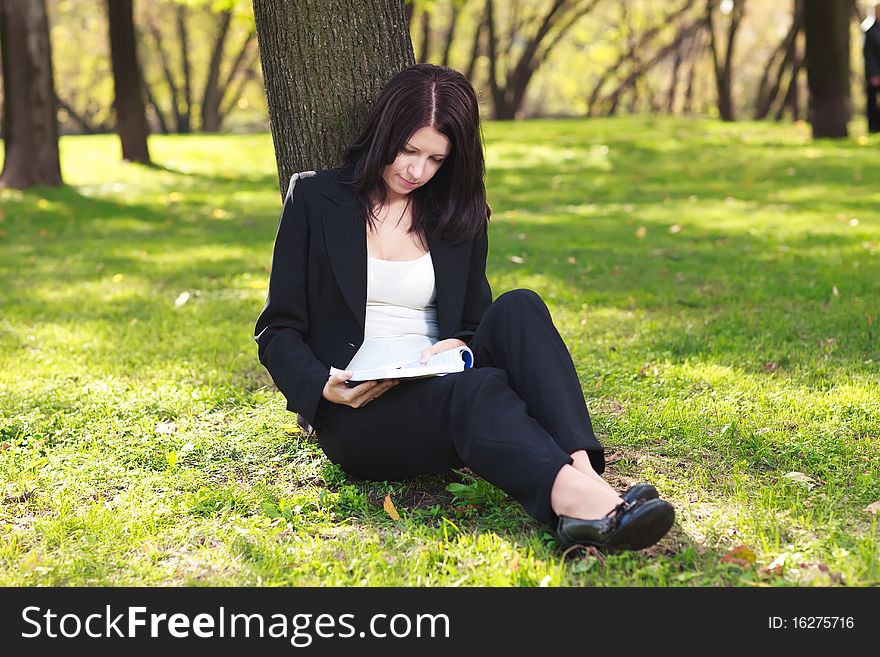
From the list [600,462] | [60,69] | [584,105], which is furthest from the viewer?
[584,105]

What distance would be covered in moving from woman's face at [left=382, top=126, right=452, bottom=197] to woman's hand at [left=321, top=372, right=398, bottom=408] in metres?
0.80

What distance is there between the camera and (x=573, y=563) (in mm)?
3105

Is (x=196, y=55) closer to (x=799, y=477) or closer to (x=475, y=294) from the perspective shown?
(x=475, y=294)

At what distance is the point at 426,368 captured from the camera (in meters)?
3.42

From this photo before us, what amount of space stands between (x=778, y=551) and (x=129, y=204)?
10.9 m

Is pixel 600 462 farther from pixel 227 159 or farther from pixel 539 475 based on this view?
pixel 227 159

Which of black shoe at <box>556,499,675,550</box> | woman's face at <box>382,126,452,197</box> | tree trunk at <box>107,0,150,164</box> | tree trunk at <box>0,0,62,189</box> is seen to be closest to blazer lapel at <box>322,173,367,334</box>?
woman's face at <box>382,126,452,197</box>

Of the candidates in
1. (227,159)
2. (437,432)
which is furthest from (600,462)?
(227,159)

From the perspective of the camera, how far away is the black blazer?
3.80 meters

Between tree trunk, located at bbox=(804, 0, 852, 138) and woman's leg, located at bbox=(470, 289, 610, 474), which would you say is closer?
woman's leg, located at bbox=(470, 289, 610, 474)

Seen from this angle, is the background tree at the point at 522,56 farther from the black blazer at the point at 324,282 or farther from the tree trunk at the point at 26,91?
the black blazer at the point at 324,282

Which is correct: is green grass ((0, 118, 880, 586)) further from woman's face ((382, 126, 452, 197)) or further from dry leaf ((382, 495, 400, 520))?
woman's face ((382, 126, 452, 197))

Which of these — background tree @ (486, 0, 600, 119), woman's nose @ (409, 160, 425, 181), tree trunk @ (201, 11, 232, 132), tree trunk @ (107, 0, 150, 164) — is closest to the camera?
woman's nose @ (409, 160, 425, 181)

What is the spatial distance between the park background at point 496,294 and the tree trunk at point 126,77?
157 centimetres
